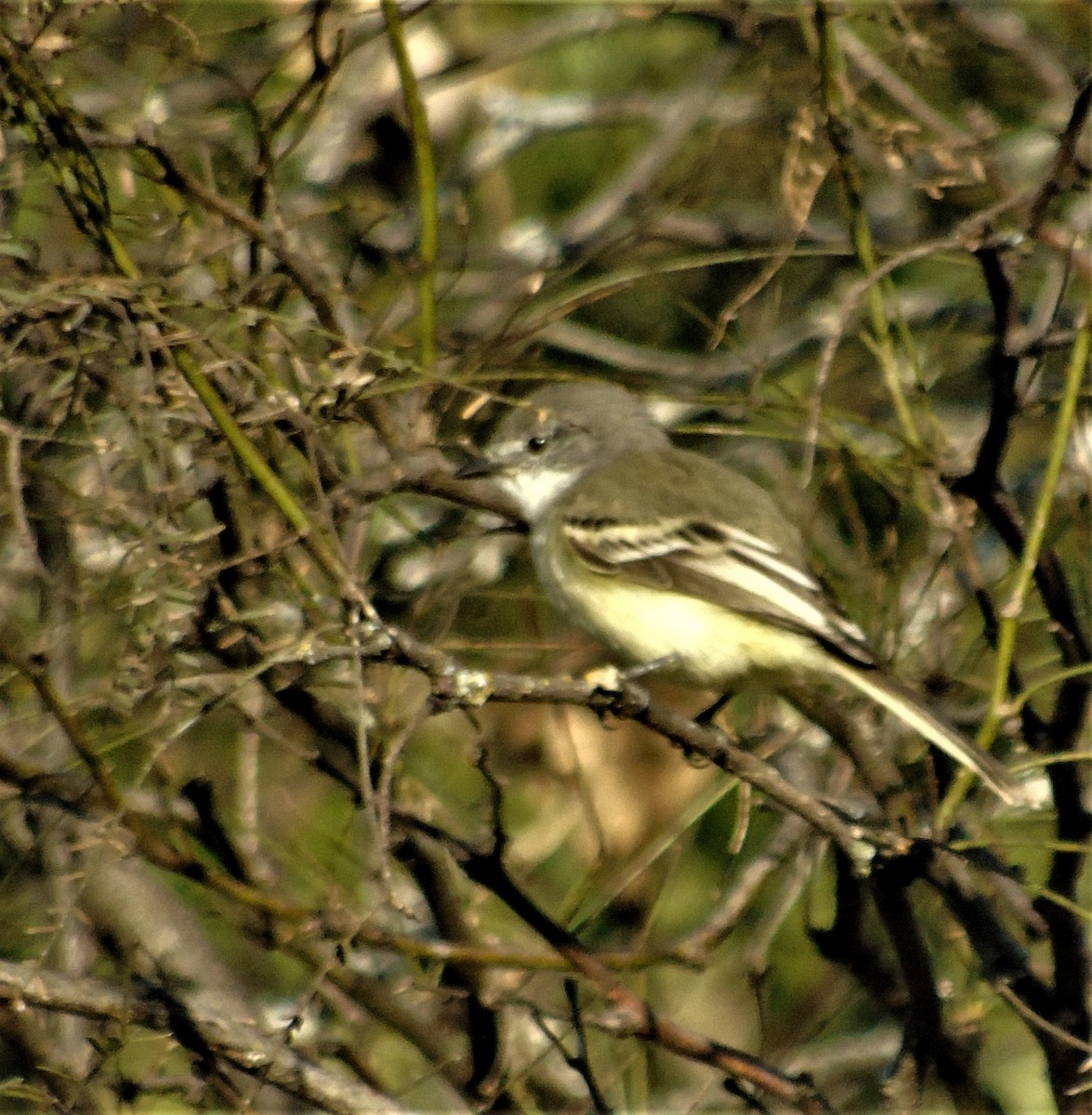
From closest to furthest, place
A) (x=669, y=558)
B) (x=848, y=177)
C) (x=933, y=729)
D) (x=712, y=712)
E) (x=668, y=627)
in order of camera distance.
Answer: (x=848, y=177) < (x=933, y=729) < (x=668, y=627) < (x=669, y=558) < (x=712, y=712)

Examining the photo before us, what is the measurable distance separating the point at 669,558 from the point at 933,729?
3.75 feet

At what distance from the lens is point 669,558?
4.01m

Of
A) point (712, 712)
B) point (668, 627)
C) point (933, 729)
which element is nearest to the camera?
point (933, 729)

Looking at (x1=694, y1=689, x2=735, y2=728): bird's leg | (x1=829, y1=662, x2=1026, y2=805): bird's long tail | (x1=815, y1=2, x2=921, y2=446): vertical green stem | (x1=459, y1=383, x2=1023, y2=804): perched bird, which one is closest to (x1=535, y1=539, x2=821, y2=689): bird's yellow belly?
(x1=459, y1=383, x2=1023, y2=804): perched bird

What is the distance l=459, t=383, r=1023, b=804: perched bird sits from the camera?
12.0 feet

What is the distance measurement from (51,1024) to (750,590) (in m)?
1.79

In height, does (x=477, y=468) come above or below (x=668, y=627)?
above

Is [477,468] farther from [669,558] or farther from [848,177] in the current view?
[848,177]

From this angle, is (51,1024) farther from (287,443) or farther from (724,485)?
(724,485)

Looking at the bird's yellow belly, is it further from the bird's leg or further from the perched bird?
the bird's leg

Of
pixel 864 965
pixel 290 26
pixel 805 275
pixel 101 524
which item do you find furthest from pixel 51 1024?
pixel 805 275

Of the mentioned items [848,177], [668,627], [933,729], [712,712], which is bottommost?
[712,712]

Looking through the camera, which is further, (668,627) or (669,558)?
(669,558)

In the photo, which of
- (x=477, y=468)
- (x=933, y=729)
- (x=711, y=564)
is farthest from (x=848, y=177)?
(x=477, y=468)
